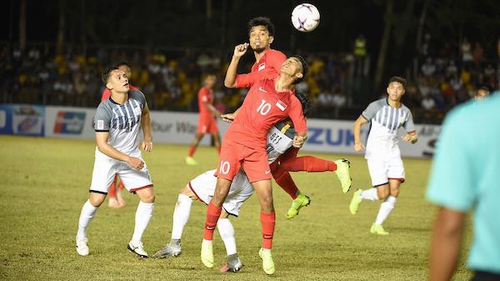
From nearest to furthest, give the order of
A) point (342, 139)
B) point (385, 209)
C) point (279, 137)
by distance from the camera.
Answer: point (279, 137), point (385, 209), point (342, 139)

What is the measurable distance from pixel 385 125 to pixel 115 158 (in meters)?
4.55

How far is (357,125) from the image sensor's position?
38.6 ft

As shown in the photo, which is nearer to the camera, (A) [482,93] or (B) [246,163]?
(B) [246,163]

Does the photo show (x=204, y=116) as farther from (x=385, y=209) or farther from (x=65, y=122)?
(x=385, y=209)

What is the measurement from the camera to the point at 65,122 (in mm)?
29406

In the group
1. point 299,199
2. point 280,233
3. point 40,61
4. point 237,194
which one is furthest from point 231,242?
point 40,61

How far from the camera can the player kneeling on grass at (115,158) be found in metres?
8.87

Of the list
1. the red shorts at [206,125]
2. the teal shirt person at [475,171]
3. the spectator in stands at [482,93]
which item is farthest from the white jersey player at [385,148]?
the red shorts at [206,125]

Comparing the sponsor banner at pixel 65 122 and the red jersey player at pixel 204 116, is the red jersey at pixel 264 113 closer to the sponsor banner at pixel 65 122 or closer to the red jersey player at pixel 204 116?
the red jersey player at pixel 204 116

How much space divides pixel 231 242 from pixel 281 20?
33.8 metres

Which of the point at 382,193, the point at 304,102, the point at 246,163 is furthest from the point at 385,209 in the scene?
the point at 246,163

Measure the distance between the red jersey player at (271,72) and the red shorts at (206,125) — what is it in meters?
12.2

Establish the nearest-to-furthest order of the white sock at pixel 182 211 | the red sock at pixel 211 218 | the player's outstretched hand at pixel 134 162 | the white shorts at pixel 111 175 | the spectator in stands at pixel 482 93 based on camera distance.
Answer: the red sock at pixel 211 218 < the player's outstretched hand at pixel 134 162 < the white sock at pixel 182 211 < the white shorts at pixel 111 175 < the spectator in stands at pixel 482 93

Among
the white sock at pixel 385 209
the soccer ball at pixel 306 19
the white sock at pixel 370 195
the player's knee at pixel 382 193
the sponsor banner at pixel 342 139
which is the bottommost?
the sponsor banner at pixel 342 139
